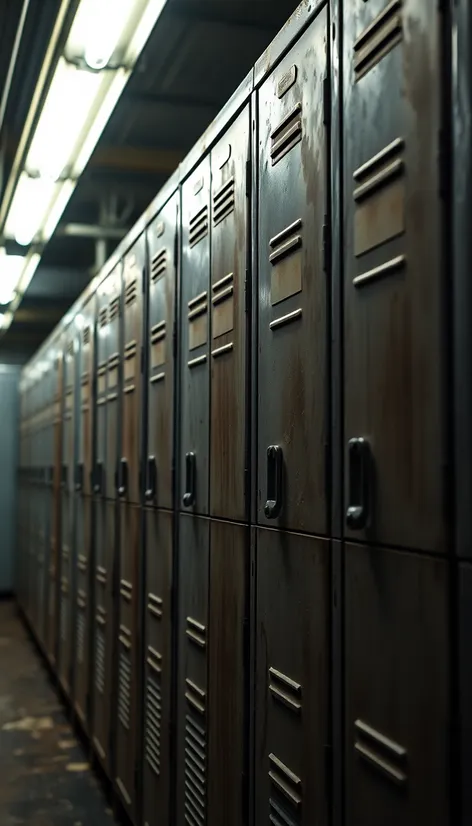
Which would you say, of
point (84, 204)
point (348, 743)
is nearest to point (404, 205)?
point (348, 743)

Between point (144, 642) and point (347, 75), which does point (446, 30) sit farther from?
point (144, 642)

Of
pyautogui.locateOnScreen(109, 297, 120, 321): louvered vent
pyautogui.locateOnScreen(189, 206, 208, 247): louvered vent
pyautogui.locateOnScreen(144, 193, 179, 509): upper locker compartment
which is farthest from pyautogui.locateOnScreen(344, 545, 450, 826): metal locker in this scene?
pyautogui.locateOnScreen(109, 297, 120, 321): louvered vent

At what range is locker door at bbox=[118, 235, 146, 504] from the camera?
328 cm

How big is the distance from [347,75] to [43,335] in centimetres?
876

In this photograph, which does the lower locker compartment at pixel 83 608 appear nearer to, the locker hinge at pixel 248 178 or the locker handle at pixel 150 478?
the locker handle at pixel 150 478

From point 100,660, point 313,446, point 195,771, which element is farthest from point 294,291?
point 100,660

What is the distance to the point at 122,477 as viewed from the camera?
354cm

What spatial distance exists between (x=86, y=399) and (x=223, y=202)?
2.44 metres

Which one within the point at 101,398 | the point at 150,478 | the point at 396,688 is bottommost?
the point at 396,688

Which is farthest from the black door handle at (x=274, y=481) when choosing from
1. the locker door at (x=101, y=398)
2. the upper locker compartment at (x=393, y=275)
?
the locker door at (x=101, y=398)

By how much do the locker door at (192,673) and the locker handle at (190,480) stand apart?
0.19 feet

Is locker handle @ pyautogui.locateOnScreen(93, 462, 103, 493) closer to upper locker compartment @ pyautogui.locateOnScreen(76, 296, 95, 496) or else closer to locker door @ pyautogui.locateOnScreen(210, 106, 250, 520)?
upper locker compartment @ pyautogui.locateOnScreen(76, 296, 95, 496)

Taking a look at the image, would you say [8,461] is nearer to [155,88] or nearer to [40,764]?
[40,764]

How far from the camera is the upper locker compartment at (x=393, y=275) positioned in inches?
49.1
